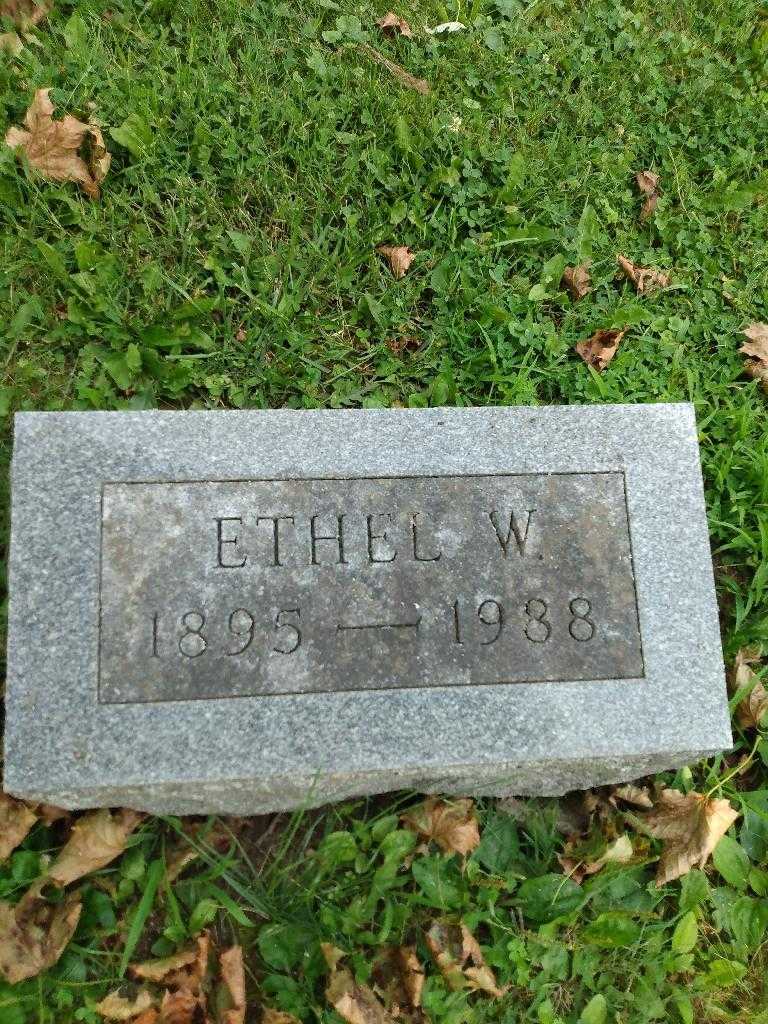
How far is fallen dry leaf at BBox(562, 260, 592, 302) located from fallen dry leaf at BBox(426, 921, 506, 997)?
220 centimetres

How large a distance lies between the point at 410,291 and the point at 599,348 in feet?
2.37

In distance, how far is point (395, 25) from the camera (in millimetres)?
3270

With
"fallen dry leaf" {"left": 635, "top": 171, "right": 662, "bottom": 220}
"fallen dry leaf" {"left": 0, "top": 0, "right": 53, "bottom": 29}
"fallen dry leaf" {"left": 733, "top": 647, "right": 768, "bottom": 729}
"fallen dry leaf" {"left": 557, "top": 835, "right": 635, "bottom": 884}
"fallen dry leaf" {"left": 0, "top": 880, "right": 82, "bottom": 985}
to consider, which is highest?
"fallen dry leaf" {"left": 0, "top": 0, "right": 53, "bottom": 29}

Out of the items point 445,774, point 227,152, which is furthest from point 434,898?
point 227,152

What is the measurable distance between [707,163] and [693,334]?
2.64 ft

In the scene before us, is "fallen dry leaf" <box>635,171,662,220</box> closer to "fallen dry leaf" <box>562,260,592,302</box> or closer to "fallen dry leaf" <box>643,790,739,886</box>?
"fallen dry leaf" <box>562,260,592,302</box>

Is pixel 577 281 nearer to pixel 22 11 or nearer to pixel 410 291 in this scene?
pixel 410 291

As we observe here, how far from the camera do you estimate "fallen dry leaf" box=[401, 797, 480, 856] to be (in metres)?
2.36

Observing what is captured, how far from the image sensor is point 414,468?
2.22m

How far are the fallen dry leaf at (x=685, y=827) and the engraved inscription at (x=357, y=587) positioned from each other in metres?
0.62

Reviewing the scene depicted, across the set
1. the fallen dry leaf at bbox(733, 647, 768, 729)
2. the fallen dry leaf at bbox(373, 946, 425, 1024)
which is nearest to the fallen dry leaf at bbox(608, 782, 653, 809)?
the fallen dry leaf at bbox(733, 647, 768, 729)

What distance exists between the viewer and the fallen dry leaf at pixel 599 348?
2.96m

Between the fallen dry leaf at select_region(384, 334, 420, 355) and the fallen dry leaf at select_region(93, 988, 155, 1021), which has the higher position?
the fallen dry leaf at select_region(384, 334, 420, 355)

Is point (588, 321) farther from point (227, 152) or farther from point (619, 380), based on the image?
point (227, 152)
